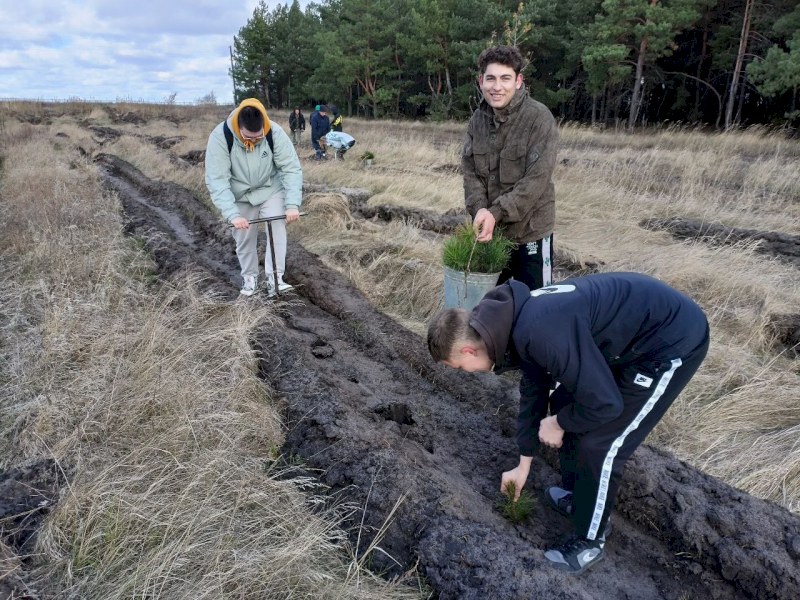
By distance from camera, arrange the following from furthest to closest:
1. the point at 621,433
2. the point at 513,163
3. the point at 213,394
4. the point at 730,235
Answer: the point at 730,235 < the point at 513,163 < the point at 213,394 < the point at 621,433

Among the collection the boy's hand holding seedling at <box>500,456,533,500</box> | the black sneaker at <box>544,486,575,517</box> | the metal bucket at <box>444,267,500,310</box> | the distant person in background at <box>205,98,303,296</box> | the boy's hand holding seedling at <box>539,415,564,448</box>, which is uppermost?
the distant person in background at <box>205,98,303,296</box>

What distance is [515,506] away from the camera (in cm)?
282

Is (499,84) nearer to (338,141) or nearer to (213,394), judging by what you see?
(213,394)

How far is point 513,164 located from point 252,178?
8.03 feet

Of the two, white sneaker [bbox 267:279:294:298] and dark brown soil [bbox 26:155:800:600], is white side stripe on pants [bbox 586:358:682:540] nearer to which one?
dark brown soil [bbox 26:155:800:600]

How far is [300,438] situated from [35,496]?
4.23 feet

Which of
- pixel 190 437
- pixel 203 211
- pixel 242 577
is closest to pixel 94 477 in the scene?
pixel 190 437

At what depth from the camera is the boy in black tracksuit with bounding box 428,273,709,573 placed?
2102 millimetres

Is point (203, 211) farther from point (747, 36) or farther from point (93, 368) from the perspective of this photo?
point (747, 36)

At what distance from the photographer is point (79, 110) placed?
3641cm

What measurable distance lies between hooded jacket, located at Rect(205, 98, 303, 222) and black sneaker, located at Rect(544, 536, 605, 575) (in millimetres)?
3590

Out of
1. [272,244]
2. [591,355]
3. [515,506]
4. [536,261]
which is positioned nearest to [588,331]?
[591,355]

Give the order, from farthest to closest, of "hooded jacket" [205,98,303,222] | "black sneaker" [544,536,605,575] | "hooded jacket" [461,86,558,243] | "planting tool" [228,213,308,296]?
"planting tool" [228,213,308,296], "hooded jacket" [205,98,303,222], "hooded jacket" [461,86,558,243], "black sneaker" [544,536,605,575]

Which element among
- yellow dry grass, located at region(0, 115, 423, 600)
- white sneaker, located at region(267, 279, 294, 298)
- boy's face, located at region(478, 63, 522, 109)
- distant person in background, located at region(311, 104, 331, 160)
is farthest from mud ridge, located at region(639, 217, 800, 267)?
distant person in background, located at region(311, 104, 331, 160)
